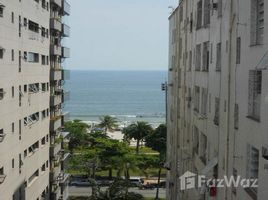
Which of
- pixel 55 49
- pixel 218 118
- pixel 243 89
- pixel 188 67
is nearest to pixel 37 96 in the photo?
pixel 55 49

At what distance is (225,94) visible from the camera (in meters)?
19.0

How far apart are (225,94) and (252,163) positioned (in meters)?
4.28

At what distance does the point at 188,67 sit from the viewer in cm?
3111

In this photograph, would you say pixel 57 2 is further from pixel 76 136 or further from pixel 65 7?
pixel 76 136

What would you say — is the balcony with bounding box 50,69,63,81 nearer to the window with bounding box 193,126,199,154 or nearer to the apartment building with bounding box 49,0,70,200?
the apartment building with bounding box 49,0,70,200

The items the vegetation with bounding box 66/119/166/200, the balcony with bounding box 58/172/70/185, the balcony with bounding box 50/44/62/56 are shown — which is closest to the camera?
the balcony with bounding box 50/44/62/56

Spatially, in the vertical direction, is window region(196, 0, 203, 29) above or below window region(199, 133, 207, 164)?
above

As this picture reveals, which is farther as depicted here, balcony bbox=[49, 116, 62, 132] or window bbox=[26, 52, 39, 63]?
balcony bbox=[49, 116, 62, 132]

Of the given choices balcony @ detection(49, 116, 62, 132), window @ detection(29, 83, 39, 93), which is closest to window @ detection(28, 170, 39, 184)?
balcony @ detection(49, 116, 62, 132)

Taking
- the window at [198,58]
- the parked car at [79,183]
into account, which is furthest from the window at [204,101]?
the parked car at [79,183]

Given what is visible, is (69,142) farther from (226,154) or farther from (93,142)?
(226,154)

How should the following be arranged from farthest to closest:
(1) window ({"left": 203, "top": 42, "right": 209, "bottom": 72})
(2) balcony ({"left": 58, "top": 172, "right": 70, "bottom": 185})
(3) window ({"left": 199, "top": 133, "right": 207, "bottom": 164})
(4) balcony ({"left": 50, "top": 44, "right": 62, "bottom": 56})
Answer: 1. (2) balcony ({"left": 58, "top": 172, "right": 70, "bottom": 185})
2. (4) balcony ({"left": 50, "top": 44, "right": 62, "bottom": 56})
3. (1) window ({"left": 203, "top": 42, "right": 209, "bottom": 72})
4. (3) window ({"left": 199, "top": 133, "right": 207, "bottom": 164})

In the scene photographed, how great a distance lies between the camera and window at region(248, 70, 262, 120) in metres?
15.1

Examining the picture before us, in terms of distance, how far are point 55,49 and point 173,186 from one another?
13.4 m
